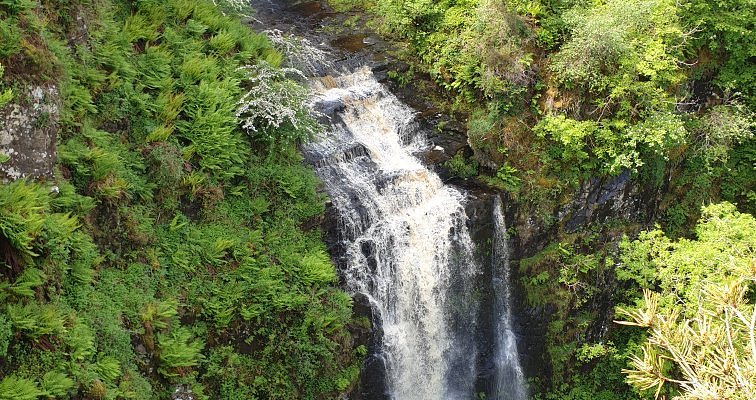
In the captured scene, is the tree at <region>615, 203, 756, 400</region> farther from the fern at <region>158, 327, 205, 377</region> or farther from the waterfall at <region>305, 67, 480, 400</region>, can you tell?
the fern at <region>158, 327, 205, 377</region>

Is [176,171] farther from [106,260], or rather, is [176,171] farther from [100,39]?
[100,39]

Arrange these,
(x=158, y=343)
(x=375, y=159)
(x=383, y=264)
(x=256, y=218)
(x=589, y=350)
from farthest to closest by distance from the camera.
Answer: (x=589, y=350)
(x=375, y=159)
(x=383, y=264)
(x=256, y=218)
(x=158, y=343)

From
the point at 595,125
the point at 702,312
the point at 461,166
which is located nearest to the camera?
the point at 702,312

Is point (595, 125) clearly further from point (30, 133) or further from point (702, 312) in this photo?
point (30, 133)

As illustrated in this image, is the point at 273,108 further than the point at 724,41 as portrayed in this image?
No

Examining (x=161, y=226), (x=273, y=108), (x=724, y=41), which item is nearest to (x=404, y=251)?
(x=273, y=108)

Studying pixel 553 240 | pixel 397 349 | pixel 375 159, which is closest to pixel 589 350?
pixel 553 240
